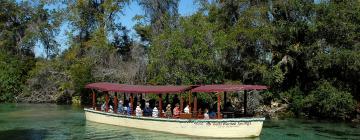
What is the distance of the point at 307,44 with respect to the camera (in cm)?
3788

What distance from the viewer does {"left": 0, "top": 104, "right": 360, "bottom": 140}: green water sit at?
80.7ft

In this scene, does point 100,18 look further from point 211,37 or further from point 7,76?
point 211,37

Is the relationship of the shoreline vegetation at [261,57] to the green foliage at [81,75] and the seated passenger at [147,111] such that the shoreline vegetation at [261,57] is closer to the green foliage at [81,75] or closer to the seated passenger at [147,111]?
the green foliage at [81,75]

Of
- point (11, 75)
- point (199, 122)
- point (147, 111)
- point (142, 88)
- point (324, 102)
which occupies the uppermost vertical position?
point (11, 75)

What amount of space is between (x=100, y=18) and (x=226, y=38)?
1828 centimetres

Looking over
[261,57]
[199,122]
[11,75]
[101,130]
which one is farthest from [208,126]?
[11,75]

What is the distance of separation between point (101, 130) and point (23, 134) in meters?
4.08

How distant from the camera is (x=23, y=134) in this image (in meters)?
24.8

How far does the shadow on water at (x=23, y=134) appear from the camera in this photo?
23.5 meters

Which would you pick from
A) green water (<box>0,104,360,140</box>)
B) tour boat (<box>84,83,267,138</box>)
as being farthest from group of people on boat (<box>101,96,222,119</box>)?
green water (<box>0,104,360,140</box>)

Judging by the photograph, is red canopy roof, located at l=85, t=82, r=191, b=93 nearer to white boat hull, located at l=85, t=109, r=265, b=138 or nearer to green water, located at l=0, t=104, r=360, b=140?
white boat hull, located at l=85, t=109, r=265, b=138

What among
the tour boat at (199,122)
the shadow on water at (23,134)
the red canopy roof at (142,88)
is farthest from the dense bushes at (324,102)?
the shadow on water at (23,134)

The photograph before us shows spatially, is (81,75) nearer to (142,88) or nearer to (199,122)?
(142,88)

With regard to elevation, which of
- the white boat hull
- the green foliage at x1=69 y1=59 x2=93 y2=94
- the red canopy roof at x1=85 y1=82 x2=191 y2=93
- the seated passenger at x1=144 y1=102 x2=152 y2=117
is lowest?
the white boat hull
